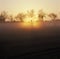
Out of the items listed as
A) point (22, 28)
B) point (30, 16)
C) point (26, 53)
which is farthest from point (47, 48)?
A: point (30, 16)

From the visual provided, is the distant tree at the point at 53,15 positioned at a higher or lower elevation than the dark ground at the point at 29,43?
higher

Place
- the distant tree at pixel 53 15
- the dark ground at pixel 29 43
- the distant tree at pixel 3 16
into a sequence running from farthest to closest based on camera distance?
the distant tree at pixel 53 15 → the distant tree at pixel 3 16 → the dark ground at pixel 29 43

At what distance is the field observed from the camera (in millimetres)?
586

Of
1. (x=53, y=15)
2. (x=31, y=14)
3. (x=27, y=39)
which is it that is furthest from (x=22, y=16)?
(x=27, y=39)

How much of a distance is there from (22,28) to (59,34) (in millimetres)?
194

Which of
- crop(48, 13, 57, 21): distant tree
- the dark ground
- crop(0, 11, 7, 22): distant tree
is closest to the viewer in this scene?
the dark ground

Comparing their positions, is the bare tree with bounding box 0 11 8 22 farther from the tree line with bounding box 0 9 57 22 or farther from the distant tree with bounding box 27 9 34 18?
the distant tree with bounding box 27 9 34 18

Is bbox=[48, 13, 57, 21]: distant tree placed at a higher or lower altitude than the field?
higher

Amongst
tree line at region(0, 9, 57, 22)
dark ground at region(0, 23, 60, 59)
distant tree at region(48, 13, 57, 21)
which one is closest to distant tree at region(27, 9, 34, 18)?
tree line at region(0, 9, 57, 22)

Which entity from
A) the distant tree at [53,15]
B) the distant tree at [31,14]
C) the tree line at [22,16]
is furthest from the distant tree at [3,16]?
the distant tree at [53,15]

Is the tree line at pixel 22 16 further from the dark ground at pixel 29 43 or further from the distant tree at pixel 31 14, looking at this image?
the dark ground at pixel 29 43

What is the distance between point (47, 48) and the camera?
0.60m

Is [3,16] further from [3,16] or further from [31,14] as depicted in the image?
[31,14]

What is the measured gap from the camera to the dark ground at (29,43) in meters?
0.57
